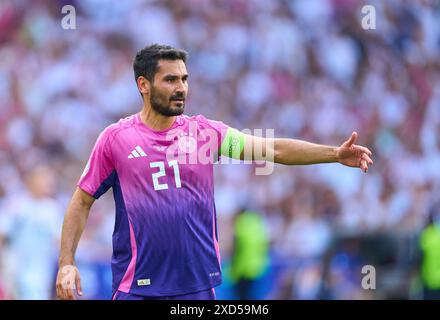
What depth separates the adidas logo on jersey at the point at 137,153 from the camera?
659 cm

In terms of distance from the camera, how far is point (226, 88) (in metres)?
13.1

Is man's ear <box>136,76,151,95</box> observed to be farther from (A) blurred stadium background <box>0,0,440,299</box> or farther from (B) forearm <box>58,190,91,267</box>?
(A) blurred stadium background <box>0,0,440,299</box>

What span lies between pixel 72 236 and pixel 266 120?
262 inches

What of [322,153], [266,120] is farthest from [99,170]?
[266,120]

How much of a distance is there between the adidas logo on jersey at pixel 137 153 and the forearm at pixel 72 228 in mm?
451

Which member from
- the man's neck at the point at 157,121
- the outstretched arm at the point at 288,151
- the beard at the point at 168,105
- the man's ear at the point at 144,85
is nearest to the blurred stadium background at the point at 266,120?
the man's ear at the point at 144,85

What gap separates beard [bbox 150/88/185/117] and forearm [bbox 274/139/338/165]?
2.23 feet

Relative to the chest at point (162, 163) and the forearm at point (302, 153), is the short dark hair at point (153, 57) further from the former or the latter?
the forearm at point (302, 153)

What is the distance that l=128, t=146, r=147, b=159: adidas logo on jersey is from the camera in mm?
6586

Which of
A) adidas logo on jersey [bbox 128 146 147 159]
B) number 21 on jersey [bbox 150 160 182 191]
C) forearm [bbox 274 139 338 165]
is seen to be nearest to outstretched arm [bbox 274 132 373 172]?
forearm [bbox 274 139 338 165]

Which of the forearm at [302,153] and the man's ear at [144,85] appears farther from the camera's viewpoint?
the man's ear at [144,85]

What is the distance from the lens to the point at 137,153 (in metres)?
6.59
